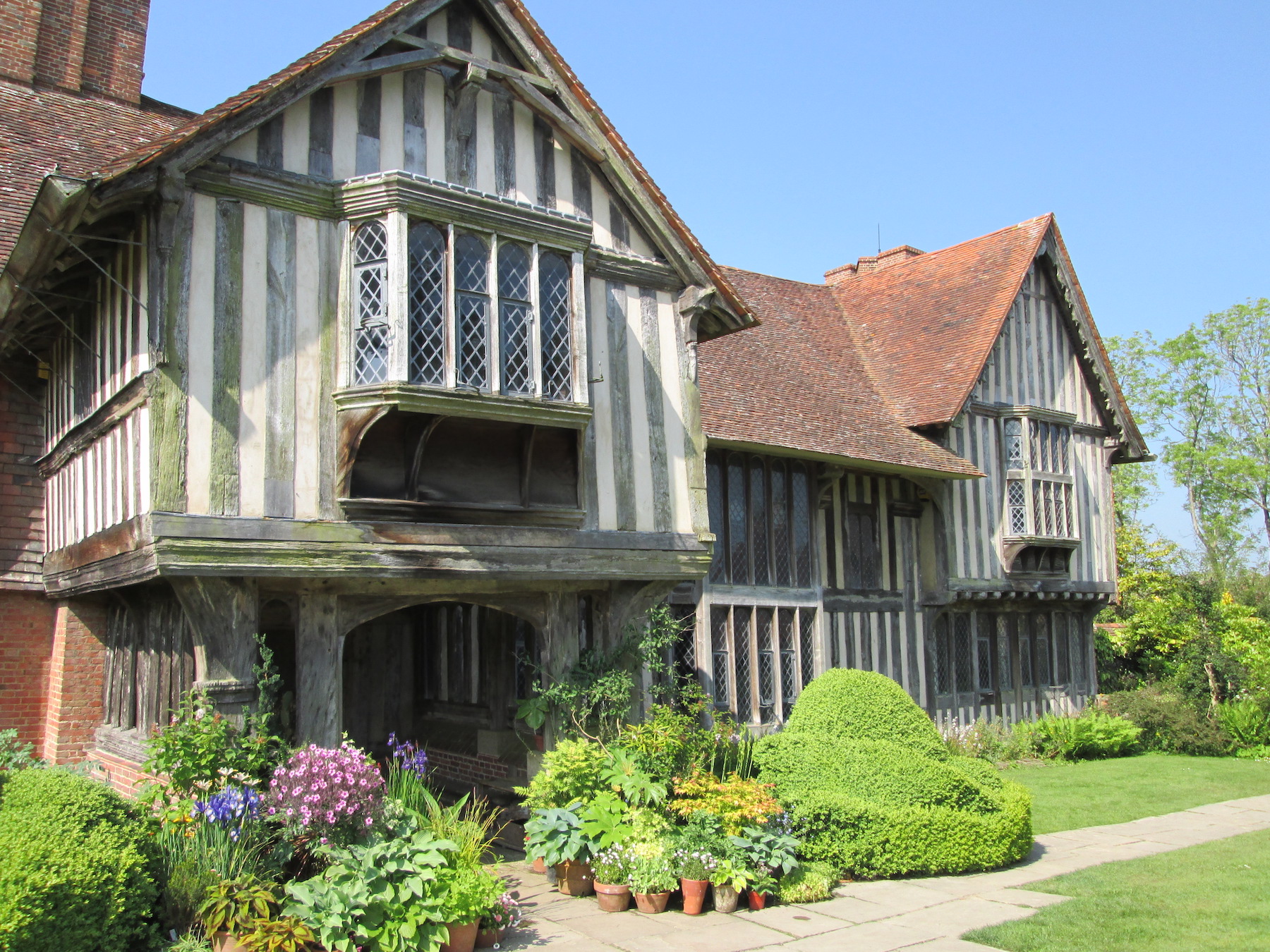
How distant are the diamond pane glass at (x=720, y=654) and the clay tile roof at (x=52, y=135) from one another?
28.0 ft

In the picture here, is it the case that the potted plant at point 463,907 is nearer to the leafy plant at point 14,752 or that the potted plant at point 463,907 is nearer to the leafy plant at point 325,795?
the leafy plant at point 325,795

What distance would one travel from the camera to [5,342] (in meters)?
9.96

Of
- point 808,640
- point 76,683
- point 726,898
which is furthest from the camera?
point 808,640

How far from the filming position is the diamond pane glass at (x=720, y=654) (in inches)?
520

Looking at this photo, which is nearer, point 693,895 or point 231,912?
point 231,912

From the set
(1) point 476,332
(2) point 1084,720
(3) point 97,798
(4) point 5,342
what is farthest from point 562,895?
(2) point 1084,720

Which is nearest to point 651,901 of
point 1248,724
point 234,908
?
point 234,908

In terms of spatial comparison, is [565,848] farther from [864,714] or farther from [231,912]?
[864,714]

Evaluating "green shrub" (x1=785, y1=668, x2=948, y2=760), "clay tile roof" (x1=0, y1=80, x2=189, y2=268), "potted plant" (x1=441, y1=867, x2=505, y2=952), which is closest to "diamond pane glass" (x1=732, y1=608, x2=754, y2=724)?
"green shrub" (x1=785, y1=668, x2=948, y2=760)

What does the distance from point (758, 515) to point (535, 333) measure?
6187 mm

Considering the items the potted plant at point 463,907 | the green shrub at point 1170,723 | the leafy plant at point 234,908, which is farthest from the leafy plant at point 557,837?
the green shrub at point 1170,723

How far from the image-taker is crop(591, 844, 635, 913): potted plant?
7.99m

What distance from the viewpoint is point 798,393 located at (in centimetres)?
1550

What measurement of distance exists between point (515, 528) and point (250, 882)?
3278 mm
